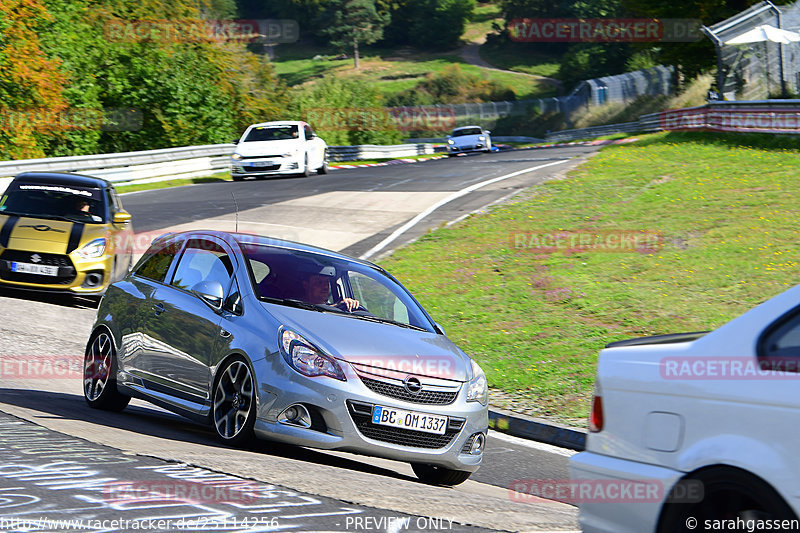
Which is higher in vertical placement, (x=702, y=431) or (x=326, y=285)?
(x=326, y=285)

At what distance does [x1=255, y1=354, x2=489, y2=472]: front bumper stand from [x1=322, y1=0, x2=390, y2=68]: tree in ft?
407

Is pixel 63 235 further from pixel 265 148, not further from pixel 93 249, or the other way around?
pixel 265 148

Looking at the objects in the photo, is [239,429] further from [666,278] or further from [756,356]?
[666,278]

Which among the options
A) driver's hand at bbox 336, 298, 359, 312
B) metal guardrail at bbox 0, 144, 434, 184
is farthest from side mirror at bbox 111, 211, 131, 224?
metal guardrail at bbox 0, 144, 434, 184

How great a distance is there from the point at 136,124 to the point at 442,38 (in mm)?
98076

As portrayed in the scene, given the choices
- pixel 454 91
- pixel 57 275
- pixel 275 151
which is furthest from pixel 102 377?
pixel 454 91

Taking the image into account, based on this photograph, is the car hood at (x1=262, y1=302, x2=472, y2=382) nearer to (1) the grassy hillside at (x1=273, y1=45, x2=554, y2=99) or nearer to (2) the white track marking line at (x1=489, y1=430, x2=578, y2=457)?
(2) the white track marking line at (x1=489, y1=430, x2=578, y2=457)

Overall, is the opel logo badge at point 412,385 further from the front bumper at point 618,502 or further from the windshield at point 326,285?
the front bumper at point 618,502

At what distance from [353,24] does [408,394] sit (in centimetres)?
12624

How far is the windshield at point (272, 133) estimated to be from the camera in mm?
30078

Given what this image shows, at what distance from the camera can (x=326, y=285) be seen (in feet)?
25.9

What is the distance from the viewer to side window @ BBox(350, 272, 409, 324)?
795 centimetres

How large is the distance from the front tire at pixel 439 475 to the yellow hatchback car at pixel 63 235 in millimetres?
7531

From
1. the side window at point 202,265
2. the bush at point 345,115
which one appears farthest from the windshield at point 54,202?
the bush at point 345,115
